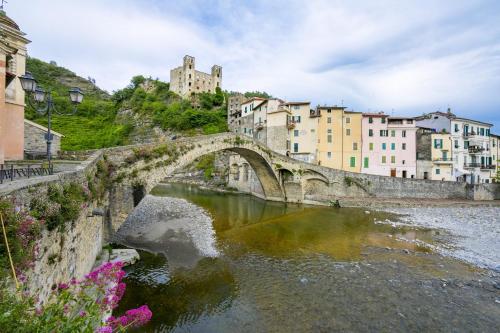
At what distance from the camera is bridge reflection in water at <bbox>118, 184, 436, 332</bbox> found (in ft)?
23.6

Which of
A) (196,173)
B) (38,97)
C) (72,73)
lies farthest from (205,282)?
(72,73)

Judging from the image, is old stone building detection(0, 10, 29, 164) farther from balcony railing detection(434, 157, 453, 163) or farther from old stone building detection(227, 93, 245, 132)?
balcony railing detection(434, 157, 453, 163)

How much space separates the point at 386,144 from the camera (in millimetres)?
32875

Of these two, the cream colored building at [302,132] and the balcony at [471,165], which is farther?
the balcony at [471,165]

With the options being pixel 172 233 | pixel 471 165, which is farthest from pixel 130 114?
pixel 471 165

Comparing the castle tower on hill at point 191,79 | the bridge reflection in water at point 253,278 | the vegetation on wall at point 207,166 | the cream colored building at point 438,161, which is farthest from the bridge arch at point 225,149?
the castle tower on hill at point 191,79

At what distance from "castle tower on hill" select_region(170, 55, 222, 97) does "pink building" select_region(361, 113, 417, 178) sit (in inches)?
1648

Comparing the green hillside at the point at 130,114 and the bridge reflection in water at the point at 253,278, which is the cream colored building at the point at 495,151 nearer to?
the bridge reflection in water at the point at 253,278

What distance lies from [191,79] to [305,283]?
199 feet

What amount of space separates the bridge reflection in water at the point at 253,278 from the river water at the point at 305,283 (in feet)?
0.12

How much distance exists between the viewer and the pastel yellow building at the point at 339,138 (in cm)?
3234

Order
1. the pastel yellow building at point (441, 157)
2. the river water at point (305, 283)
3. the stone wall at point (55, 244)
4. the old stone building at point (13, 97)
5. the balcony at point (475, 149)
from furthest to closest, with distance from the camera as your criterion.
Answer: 1. the balcony at point (475, 149)
2. the pastel yellow building at point (441, 157)
3. the old stone building at point (13, 97)
4. the river water at point (305, 283)
5. the stone wall at point (55, 244)

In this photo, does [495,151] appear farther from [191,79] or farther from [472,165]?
[191,79]

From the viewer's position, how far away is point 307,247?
43.8 ft
